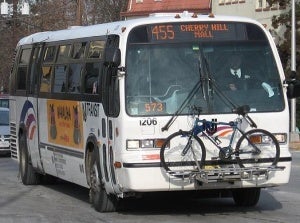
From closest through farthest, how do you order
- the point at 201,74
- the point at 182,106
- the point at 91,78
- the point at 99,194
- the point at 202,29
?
the point at 182,106
the point at 201,74
the point at 202,29
the point at 99,194
the point at 91,78

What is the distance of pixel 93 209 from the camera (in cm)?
1288

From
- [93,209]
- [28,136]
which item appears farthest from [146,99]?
[28,136]

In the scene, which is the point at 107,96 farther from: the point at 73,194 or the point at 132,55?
the point at 73,194

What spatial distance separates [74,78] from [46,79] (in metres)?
1.90

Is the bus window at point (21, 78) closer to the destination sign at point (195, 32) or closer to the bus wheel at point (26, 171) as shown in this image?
the bus wheel at point (26, 171)

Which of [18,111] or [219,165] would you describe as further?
[18,111]

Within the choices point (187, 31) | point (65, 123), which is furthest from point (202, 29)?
point (65, 123)

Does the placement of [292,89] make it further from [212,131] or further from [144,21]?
[144,21]

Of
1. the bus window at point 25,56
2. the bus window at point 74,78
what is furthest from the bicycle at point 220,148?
the bus window at point 25,56

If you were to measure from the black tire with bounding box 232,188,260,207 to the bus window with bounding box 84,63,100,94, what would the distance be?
8.46 ft

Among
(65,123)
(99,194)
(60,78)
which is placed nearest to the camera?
(99,194)

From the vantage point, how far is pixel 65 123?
554 inches

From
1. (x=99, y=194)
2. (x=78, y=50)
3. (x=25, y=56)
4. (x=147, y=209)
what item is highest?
(x=78, y=50)

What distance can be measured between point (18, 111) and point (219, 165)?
7.32 m
